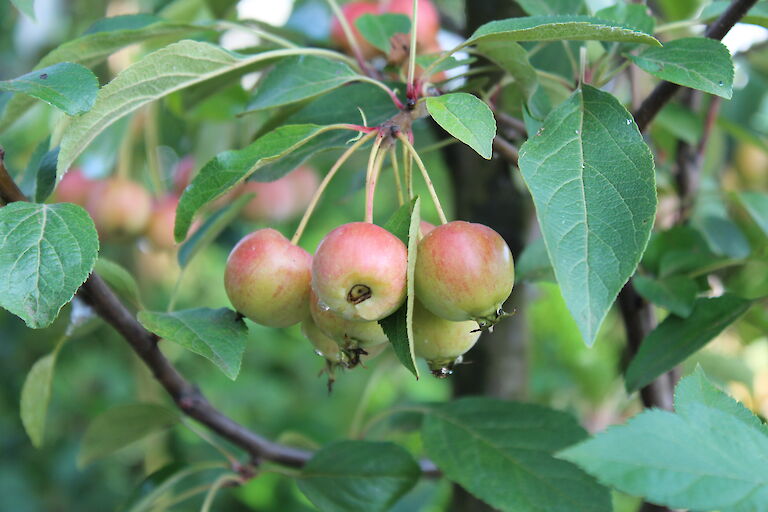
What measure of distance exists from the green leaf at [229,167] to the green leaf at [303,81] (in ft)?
0.25

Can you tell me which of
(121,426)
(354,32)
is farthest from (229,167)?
(354,32)

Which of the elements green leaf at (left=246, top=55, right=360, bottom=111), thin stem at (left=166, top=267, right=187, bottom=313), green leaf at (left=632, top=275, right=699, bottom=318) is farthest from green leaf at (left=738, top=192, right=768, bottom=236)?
thin stem at (left=166, top=267, right=187, bottom=313)

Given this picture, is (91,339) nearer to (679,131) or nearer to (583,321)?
(679,131)

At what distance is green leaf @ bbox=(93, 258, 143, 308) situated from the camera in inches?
30.2

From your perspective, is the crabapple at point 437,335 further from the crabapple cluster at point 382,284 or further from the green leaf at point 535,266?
the green leaf at point 535,266

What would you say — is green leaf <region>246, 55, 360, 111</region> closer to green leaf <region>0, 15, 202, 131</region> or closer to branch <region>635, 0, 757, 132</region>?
green leaf <region>0, 15, 202, 131</region>

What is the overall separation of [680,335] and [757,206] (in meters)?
0.31

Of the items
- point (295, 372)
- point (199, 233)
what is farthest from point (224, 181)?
point (295, 372)

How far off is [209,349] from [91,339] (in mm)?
1671

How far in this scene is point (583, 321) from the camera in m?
0.48

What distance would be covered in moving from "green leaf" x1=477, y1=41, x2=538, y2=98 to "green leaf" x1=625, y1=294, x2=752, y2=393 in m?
0.27

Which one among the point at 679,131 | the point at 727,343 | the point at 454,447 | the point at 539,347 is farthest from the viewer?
the point at 727,343

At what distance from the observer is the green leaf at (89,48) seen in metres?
0.73

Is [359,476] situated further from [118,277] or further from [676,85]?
[676,85]
